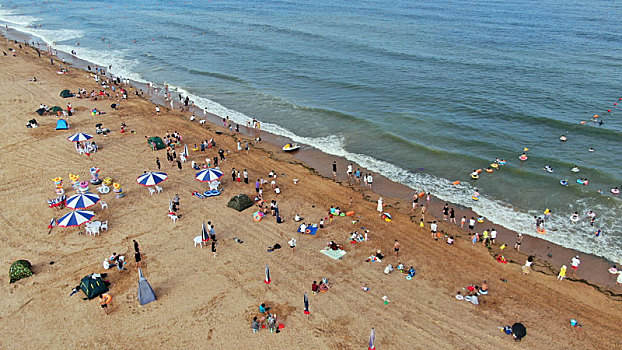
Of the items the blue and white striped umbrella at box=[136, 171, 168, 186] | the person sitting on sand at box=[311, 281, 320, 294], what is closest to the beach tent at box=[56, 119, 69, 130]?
the blue and white striped umbrella at box=[136, 171, 168, 186]

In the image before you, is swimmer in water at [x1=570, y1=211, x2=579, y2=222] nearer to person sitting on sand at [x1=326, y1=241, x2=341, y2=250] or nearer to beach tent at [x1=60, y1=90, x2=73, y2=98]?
person sitting on sand at [x1=326, y1=241, x2=341, y2=250]

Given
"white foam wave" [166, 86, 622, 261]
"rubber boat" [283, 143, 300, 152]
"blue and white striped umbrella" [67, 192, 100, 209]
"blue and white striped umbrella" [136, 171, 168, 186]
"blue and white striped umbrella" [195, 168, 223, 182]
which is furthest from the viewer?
"rubber boat" [283, 143, 300, 152]

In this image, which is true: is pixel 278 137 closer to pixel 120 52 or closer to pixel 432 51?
pixel 432 51

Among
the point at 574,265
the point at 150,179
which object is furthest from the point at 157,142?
the point at 574,265

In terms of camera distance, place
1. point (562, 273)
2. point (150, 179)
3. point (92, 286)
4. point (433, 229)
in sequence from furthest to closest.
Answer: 1. point (150, 179)
2. point (433, 229)
3. point (562, 273)
4. point (92, 286)

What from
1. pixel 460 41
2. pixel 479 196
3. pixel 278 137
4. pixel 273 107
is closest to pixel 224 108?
pixel 273 107

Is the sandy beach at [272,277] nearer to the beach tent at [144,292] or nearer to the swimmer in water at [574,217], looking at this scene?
the beach tent at [144,292]

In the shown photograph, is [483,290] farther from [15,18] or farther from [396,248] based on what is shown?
[15,18]
